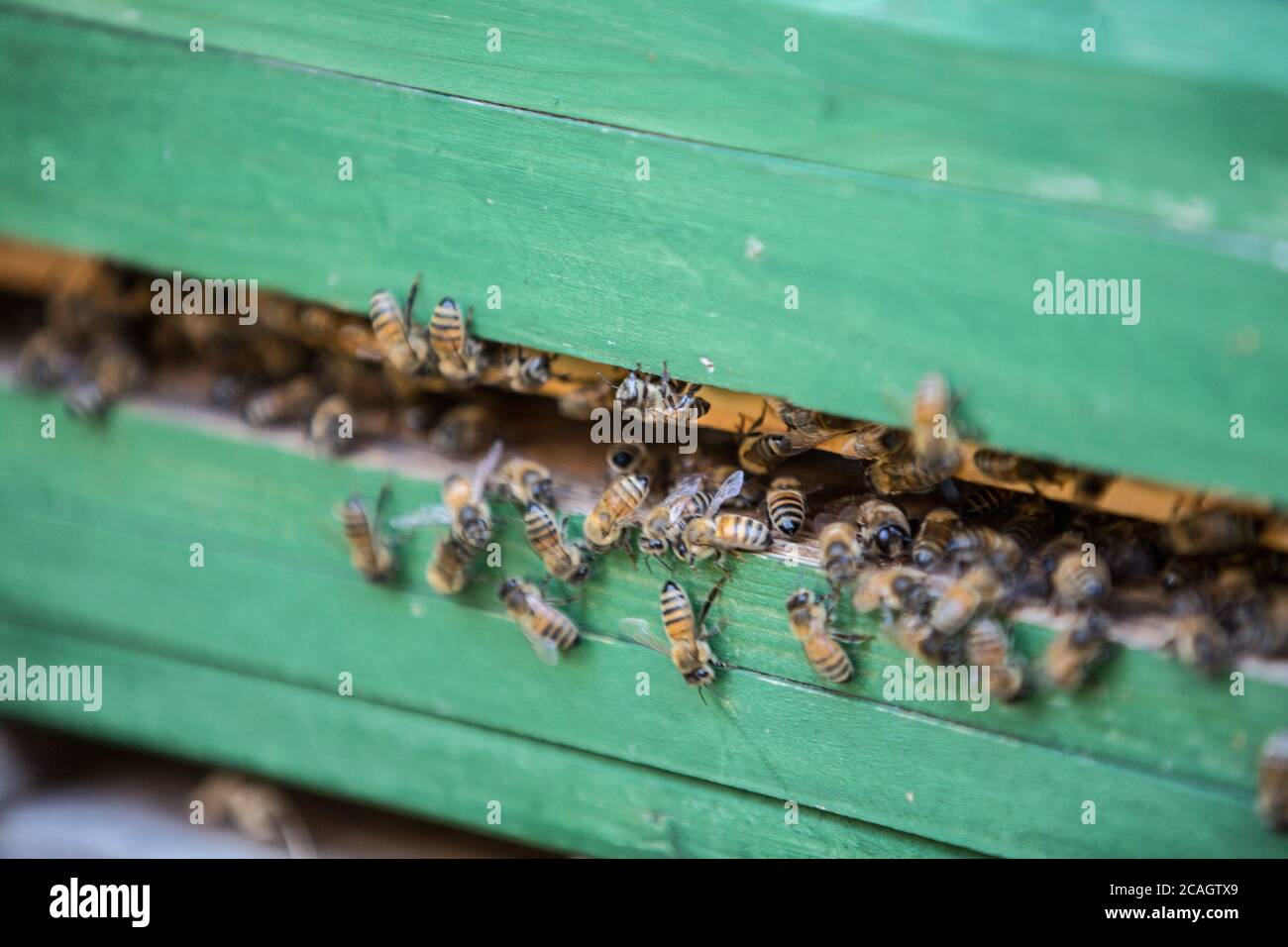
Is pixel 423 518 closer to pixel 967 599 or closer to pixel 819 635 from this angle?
pixel 819 635

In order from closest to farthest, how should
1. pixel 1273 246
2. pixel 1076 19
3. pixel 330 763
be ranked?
pixel 1273 246, pixel 1076 19, pixel 330 763

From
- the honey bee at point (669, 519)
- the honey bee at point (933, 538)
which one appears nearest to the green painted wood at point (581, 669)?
the honey bee at point (669, 519)

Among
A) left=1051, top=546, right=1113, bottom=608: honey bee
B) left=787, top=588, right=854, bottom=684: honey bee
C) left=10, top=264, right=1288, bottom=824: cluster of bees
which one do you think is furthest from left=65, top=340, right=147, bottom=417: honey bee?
left=1051, top=546, right=1113, bottom=608: honey bee

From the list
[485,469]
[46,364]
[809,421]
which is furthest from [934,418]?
[46,364]

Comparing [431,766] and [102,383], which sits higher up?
[102,383]
